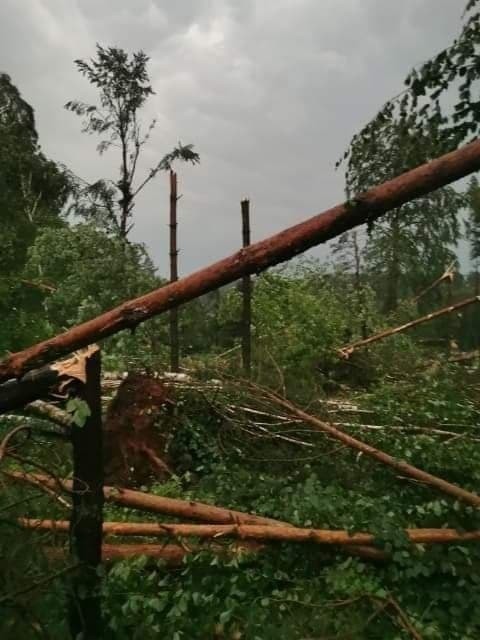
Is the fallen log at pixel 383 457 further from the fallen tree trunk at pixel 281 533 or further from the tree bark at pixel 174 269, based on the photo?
the tree bark at pixel 174 269

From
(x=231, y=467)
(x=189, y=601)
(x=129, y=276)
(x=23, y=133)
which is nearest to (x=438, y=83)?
(x=189, y=601)

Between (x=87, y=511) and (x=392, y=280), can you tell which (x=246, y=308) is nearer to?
(x=87, y=511)

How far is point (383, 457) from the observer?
443cm

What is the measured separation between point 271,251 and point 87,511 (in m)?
1.36

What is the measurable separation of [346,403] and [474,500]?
243 cm

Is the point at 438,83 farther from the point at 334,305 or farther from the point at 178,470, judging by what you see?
the point at 334,305

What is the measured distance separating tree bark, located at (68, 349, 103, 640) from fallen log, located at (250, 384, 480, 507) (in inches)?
95.2

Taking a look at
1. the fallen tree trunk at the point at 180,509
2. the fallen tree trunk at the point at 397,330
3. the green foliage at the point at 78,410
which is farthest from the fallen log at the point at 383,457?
the fallen tree trunk at the point at 397,330

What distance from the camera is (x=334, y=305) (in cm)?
1019

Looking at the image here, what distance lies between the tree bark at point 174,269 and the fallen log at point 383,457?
2017 millimetres

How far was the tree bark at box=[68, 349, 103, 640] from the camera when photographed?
248 centimetres

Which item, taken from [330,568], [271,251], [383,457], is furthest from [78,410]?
[383,457]

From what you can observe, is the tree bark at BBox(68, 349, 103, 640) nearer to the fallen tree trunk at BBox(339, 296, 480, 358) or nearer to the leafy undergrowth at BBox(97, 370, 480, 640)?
the leafy undergrowth at BBox(97, 370, 480, 640)

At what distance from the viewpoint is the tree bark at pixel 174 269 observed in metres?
7.28
